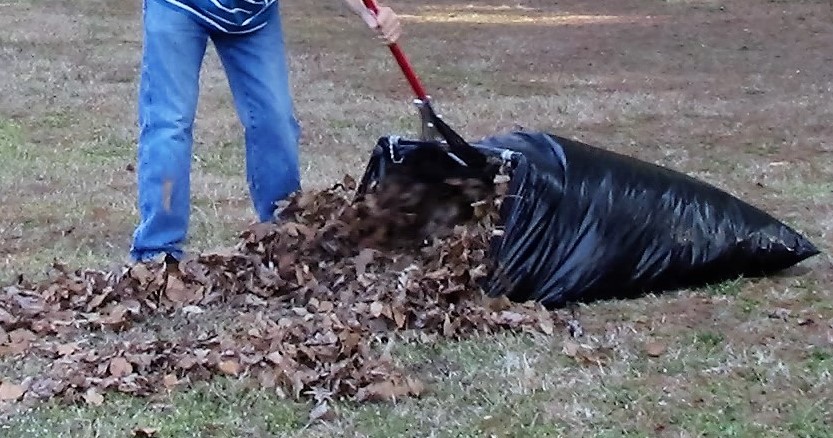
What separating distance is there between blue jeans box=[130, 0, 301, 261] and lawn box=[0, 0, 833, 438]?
19.7 inches

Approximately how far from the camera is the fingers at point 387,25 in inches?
166

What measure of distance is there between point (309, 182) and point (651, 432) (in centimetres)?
363

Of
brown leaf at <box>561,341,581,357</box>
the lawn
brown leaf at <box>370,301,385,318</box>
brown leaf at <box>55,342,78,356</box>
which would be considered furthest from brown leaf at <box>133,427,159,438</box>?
brown leaf at <box>561,341,581,357</box>

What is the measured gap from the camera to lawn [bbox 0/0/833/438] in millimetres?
3195

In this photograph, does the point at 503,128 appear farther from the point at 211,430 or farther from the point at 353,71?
the point at 211,430

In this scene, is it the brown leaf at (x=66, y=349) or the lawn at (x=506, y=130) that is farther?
the brown leaf at (x=66, y=349)

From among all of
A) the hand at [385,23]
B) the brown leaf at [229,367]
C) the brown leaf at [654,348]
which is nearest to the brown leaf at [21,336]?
the brown leaf at [229,367]

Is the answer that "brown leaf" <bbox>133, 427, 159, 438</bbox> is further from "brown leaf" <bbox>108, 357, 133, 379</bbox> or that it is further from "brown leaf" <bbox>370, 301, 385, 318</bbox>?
"brown leaf" <bbox>370, 301, 385, 318</bbox>

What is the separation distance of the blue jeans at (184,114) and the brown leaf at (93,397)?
3.82 feet

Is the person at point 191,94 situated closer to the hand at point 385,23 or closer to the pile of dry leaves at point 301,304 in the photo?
the hand at point 385,23

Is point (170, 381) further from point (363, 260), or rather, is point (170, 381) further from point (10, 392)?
point (363, 260)

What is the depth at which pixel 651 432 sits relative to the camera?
3047 mm

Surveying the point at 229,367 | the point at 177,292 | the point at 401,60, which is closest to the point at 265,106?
the point at 401,60

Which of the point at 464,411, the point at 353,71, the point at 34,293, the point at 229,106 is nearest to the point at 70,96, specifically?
the point at 229,106
